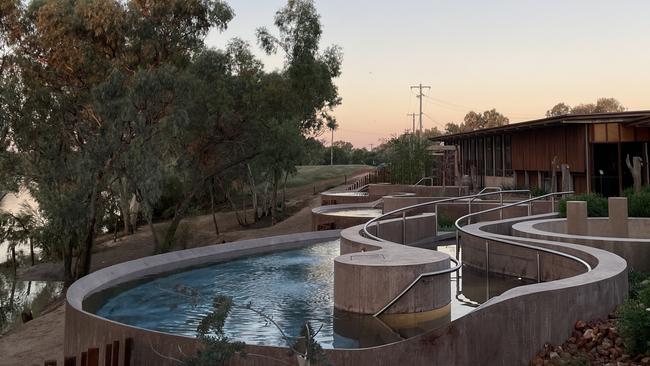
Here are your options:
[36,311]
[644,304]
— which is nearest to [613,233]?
[644,304]

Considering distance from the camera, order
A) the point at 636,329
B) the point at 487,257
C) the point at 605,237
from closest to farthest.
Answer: the point at 636,329 < the point at 487,257 < the point at 605,237

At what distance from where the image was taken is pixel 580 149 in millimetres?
25984

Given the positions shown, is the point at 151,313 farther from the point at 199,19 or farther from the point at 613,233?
the point at 199,19

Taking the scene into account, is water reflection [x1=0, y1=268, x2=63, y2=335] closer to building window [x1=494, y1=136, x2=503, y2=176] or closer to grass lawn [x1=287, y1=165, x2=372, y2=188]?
building window [x1=494, y1=136, x2=503, y2=176]

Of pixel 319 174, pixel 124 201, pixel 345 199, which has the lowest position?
pixel 345 199

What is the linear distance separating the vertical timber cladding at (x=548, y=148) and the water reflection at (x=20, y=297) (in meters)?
23.3

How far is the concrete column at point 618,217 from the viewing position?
Result: 1283cm

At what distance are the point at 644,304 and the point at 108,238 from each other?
42.2 meters

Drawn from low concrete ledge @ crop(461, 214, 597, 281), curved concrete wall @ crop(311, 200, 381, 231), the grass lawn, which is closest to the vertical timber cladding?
curved concrete wall @ crop(311, 200, 381, 231)

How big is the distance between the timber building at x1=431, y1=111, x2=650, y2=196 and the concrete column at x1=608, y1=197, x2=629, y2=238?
9952mm

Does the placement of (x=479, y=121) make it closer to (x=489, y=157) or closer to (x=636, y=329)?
(x=489, y=157)

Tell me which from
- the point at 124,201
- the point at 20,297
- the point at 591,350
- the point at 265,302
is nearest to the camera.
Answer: the point at 591,350

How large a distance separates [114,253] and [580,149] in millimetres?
26931

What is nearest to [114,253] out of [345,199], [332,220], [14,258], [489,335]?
[14,258]
